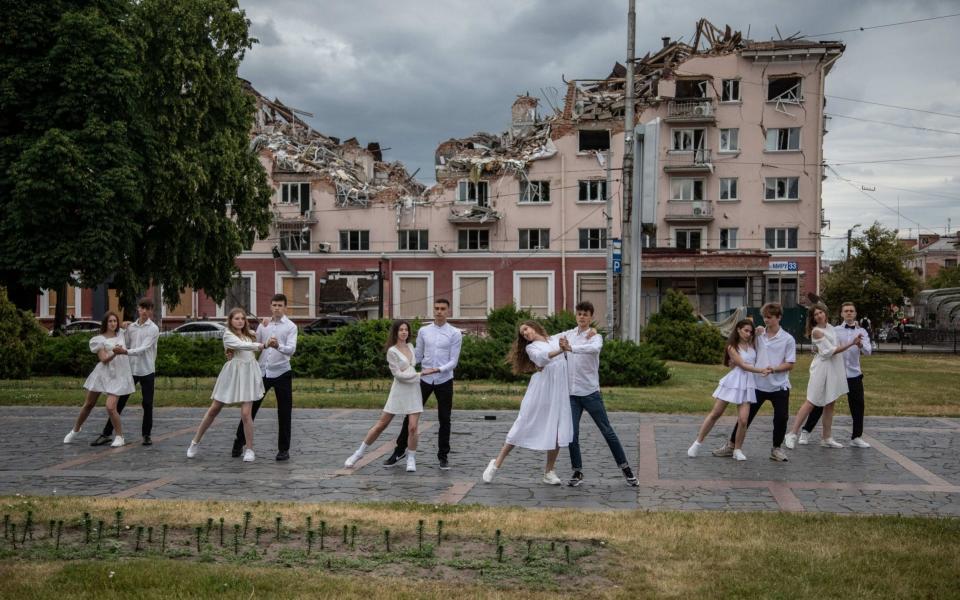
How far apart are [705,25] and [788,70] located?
6557 mm

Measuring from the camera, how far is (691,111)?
54.2 metres

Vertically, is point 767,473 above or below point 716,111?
below

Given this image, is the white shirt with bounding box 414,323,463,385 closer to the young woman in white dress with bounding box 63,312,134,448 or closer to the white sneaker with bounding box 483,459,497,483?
the white sneaker with bounding box 483,459,497,483

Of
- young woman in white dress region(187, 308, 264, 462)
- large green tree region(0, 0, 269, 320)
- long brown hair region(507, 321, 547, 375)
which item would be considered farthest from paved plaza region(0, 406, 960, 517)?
large green tree region(0, 0, 269, 320)

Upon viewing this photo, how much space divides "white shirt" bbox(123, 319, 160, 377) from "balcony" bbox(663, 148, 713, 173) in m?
44.7

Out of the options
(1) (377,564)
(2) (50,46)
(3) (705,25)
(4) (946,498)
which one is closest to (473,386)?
(4) (946,498)

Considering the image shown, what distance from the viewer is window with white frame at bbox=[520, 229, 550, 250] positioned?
5509 centimetres

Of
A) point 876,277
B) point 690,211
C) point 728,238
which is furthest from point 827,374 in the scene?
point 728,238

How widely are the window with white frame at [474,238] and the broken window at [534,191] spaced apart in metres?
3.20

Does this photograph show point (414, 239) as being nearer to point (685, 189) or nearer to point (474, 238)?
point (474, 238)

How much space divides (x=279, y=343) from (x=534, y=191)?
45280 millimetres

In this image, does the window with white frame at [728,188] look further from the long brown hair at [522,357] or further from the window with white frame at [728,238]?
the long brown hair at [522,357]

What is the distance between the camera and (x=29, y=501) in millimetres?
8281

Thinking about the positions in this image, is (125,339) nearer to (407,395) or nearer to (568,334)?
(407,395)
